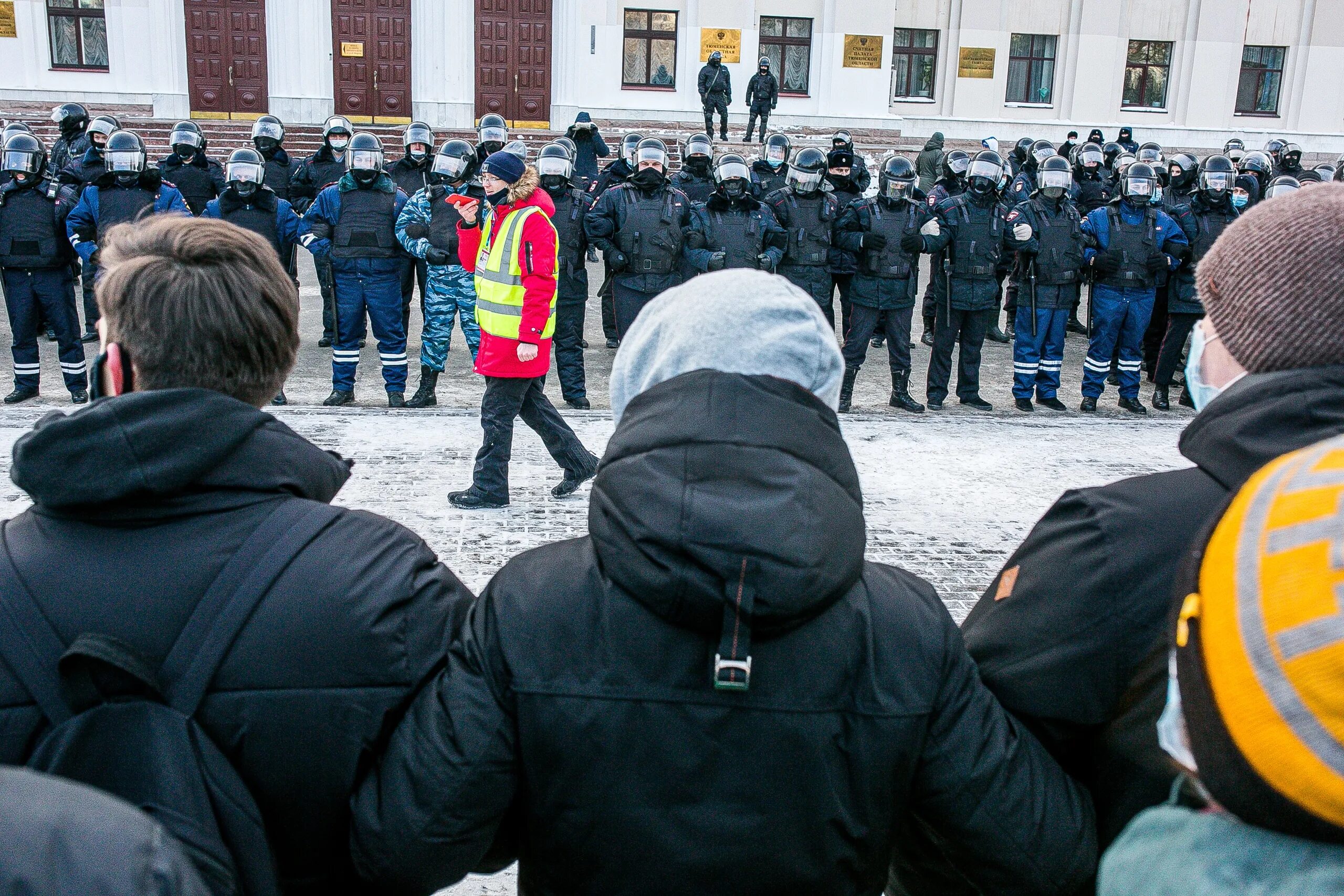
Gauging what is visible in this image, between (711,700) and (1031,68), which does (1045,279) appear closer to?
(711,700)

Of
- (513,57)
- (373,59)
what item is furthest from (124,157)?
(513,57)

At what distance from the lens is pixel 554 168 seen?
402 inches

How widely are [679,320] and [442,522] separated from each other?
4837 millimetres

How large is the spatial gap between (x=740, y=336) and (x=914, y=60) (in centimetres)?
2889

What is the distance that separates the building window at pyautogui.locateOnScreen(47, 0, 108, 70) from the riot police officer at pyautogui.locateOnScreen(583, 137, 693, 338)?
18.2 m

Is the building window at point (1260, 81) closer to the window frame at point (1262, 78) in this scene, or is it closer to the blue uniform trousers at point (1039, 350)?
the window frame at point (1262, 78)

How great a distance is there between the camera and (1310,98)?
28.7 meters

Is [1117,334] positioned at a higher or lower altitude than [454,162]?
lower

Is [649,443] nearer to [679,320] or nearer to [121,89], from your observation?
[679,320]

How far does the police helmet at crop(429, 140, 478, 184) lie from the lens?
990cm

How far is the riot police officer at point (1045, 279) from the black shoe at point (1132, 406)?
1.94 feet

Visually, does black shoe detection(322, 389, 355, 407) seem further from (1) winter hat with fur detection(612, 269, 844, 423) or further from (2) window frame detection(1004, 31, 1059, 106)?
(2) window frame detection(1004, 31, 1059, 106)

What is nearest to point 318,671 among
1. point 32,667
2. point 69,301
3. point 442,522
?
point 32,667

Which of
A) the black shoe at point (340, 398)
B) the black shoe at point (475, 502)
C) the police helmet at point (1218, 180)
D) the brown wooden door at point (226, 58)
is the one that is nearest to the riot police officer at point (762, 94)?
the brown wooden door at point (226, 58)
